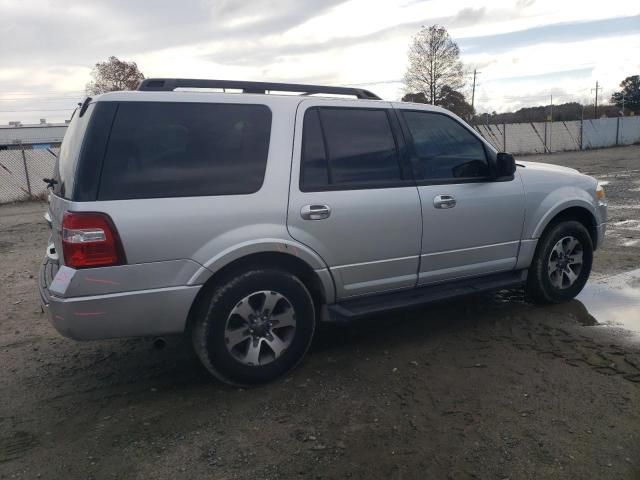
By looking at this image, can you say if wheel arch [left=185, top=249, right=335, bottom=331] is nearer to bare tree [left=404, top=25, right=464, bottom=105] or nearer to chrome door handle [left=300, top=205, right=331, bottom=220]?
chrome door handle [left=300, top=205, right=331, bottom=220]

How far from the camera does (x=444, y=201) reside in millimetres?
4188

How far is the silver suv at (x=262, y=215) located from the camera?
10.2ft

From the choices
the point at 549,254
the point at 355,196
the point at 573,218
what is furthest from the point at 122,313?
the point at 573,218

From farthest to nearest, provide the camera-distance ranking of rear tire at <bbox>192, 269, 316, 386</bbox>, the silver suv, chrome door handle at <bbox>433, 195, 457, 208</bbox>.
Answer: chrome door handle at <bbox>433, 195, 457, 208</bbox>
rear tire at <bbox>192, 269, 316, 386</bbox>
the silver suv

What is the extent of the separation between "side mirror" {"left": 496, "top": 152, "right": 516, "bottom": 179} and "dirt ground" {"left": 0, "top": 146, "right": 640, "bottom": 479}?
128cm

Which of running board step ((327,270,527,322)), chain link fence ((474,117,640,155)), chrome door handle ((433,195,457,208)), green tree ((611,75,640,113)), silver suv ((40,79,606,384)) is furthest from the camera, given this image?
→ green tree ((611,75,640,113))

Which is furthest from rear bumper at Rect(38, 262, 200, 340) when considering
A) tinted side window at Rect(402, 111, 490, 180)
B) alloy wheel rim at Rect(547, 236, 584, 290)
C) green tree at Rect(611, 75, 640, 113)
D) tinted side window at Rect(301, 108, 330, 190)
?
green tree at Rect(611, 75, 640, 113)

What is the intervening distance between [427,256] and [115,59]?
2392 inches

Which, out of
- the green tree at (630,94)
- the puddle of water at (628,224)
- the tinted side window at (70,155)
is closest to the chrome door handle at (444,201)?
the tinted side window at (70,155)

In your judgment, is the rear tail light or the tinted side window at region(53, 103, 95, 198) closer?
the rear tail light

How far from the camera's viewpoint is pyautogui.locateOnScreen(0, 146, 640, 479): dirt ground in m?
2.77

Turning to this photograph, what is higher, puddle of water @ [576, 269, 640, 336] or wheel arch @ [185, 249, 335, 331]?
wheel arch @ [185, 249, 335, 331]

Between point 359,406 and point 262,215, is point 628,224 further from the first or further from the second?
point 262,215

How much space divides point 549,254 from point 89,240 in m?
3.86
